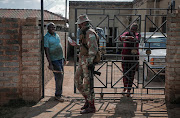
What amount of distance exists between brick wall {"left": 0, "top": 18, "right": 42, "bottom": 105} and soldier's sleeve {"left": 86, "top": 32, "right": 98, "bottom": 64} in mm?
1313

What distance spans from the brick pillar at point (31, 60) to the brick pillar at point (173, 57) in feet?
9.45

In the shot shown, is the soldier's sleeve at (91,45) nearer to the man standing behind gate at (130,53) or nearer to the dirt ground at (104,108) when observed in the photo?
the dirt ground at (104,108)

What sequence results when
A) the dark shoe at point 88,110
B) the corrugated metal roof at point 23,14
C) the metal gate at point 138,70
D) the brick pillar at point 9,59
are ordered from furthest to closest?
the corrugated metal roof at point 23,14
the metal gate at point 138,70
the brick pillar at point 9,59
the dark shoe at point 88,110

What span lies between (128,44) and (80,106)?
199 centimetres

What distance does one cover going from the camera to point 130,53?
236 inches

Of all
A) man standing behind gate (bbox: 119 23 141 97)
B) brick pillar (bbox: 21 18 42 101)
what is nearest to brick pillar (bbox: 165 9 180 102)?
man standing behind gate (bbox: 119 23 141 97)

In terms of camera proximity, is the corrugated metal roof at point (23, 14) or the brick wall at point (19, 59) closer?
the brick wall at point (19, 59)

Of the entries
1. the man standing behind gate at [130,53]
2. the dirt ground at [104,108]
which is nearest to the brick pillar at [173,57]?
the dirt ground at [104,108]

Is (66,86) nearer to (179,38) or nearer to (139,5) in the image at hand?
(179,38)

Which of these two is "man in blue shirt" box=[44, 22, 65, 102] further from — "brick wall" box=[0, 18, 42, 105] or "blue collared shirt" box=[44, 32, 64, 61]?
"brick wall" box=[0, 18, 42, 105]

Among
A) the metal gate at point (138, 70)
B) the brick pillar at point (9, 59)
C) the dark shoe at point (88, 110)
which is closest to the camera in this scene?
the dark shoe at point (88, 110)

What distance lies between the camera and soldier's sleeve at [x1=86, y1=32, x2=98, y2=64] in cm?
455

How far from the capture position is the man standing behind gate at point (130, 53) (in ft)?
19.0

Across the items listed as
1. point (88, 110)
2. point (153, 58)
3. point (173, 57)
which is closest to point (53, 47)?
point (88, 110)
